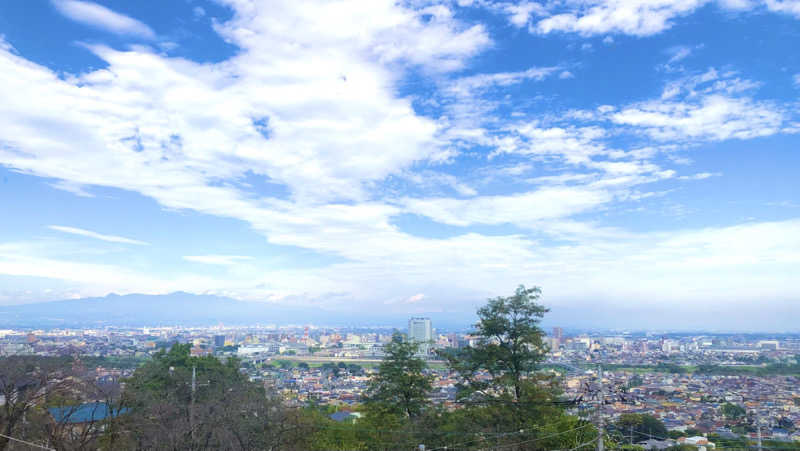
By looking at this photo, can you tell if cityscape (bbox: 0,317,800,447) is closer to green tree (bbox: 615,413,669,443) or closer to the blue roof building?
green tree (bbox: 615,413,669,443)

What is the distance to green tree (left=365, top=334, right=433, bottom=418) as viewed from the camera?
50.5 feet

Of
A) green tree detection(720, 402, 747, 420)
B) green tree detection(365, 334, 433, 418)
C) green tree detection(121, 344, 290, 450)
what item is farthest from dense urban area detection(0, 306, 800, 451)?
green tree detection(121, 344, 290, 450)

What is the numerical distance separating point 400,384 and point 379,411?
1.03 m

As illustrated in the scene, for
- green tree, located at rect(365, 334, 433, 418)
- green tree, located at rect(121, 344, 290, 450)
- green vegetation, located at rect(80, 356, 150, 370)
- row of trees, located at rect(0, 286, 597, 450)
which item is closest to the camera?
row of trees, located at rect(0, 286, 597, 450)

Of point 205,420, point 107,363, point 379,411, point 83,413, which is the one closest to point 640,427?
point 379,411

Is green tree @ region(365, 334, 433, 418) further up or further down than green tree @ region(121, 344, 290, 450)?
further up

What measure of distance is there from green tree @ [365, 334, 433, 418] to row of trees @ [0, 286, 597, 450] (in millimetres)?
29

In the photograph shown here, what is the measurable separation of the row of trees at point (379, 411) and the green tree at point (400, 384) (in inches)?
1.2

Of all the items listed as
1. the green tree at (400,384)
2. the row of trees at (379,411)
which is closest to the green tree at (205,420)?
the row of trees at (379,411)

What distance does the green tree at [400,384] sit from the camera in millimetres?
15383

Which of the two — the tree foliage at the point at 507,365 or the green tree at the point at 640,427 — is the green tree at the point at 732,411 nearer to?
the green tree at the point at 640,427

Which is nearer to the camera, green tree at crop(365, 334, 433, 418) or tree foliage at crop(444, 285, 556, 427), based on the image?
tree foliage at crop(444, 285, 556, 427)

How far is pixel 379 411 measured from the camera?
15484 millimetres

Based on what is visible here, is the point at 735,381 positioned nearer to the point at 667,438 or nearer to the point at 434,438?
the point at 667,438
